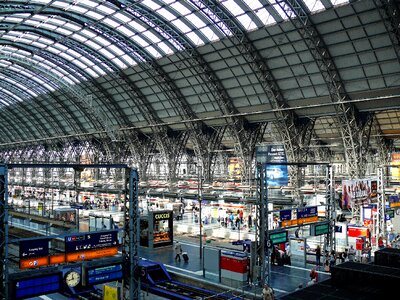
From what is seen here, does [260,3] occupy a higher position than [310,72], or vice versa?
[260,3]

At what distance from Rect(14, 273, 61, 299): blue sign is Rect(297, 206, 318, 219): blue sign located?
1497 centimetres

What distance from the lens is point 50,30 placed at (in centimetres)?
4850

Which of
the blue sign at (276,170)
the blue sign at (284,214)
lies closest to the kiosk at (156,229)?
the blue sign at (276,170)

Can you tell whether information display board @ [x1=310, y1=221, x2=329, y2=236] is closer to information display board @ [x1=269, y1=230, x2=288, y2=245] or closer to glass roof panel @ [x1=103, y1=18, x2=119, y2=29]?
information display board @ [x1=269, y1=230, x2=288, y2=245]

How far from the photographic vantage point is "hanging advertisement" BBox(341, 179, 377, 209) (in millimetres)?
28922

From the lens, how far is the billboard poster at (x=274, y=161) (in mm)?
30841

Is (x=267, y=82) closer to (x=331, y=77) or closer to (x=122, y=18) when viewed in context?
(x=331, y=77)

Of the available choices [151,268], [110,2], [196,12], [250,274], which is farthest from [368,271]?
[110,2]

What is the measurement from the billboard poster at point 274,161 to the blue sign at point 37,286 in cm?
1770

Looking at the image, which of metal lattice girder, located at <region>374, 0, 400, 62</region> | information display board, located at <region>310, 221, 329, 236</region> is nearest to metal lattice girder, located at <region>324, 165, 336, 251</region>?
information display board, located at <region>310, 221, 329, 236</region>

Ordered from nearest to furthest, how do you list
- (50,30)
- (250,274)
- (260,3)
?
1. (250,274)
2. (260,3)
3. (50,30)

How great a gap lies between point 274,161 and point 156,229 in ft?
35.2

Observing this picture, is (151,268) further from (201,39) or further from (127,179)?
(201,39)

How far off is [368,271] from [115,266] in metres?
10.1
